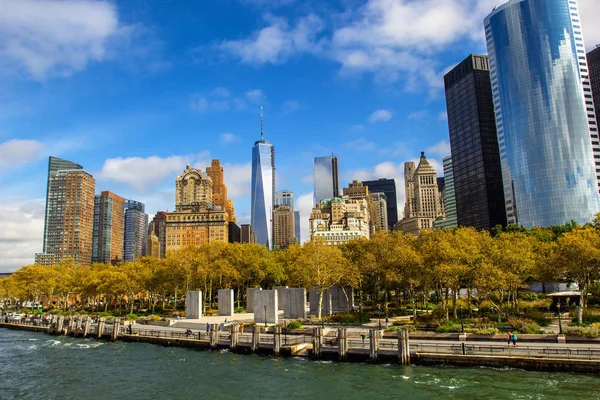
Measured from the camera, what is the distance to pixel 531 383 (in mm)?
38469

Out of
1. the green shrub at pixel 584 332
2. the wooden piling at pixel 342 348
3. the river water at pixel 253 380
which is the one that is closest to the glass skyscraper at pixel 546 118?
the green shrub at pixel 584 332

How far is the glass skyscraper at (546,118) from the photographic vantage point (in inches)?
7156

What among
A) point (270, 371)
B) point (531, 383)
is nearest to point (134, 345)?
point (270, 371)

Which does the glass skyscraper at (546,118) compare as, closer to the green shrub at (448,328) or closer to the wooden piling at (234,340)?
the green shrub at (448,328)

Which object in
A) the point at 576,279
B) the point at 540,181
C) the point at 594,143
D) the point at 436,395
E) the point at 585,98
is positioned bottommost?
the point at 436,395

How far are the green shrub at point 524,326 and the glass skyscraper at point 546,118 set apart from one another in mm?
143261

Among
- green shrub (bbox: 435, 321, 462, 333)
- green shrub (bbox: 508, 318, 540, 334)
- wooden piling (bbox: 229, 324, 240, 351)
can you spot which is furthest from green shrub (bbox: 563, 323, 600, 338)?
wooden piling (bbox: 229, 324, 240, 351)

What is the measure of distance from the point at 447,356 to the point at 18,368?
48.7 meters

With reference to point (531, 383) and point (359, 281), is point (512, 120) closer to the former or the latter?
point (359, 281)

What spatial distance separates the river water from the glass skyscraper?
162 metres

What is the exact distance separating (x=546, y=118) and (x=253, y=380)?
180496mm

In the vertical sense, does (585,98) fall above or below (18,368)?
above

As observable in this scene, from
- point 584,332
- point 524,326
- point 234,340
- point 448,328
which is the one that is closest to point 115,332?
point 234,340

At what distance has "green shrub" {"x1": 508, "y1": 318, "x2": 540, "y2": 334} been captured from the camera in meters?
51.5
